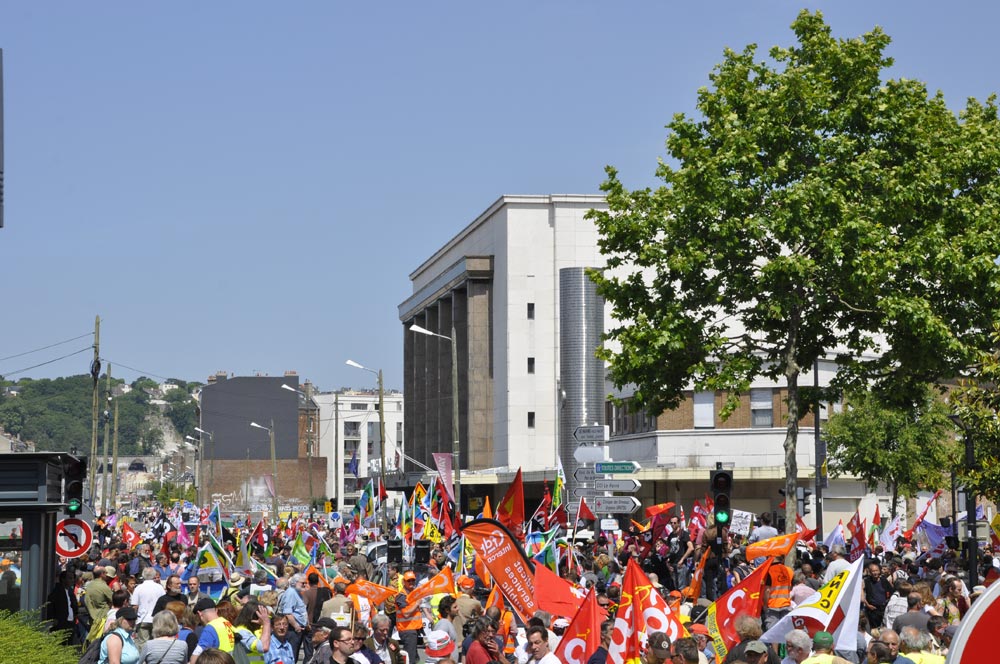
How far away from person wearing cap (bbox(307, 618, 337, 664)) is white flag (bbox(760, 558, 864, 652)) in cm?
376

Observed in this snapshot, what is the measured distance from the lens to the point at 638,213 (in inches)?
1099

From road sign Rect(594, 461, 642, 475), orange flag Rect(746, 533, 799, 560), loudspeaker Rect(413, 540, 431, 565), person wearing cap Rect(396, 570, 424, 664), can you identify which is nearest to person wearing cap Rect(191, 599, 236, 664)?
person wearing cap Rect(396, 570, 424, 664)

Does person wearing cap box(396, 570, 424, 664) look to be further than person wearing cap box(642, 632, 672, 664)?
Yes

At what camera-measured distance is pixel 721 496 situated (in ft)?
69.1

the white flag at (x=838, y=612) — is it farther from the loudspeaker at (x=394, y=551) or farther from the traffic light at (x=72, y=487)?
the loudspeaker at (x=394, y=551)

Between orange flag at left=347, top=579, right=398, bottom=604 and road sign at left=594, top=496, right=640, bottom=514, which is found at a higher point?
road sign at left=594, top=496, right=640, bottom=514

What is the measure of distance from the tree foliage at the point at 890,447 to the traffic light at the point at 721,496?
3200cm

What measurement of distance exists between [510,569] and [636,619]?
400cm

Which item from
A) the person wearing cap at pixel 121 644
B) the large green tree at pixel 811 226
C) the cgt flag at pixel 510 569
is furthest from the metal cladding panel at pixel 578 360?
the person wearing cap at pixel 121 644

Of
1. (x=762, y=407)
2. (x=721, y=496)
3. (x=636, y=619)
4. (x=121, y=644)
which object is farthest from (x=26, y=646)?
(x=762, y=407)

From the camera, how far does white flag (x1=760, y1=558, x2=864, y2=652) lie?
11856 mm

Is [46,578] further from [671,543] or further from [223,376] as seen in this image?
[223,376]

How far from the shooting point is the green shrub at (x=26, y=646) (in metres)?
11.3

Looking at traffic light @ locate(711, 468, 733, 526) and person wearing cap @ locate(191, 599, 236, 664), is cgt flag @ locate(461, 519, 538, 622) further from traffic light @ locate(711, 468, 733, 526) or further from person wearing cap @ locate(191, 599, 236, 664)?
traffic light @ locate(711, 468, 733, 526)
